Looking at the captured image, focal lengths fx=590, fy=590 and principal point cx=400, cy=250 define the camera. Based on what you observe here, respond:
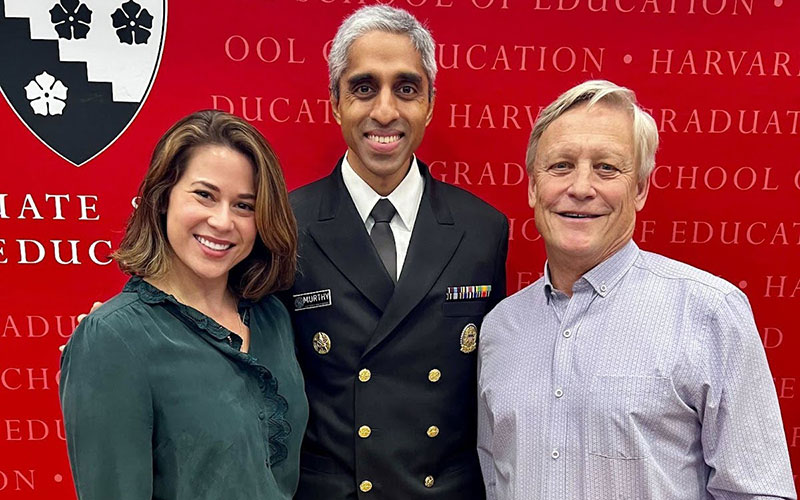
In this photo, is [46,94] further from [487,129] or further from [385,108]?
[487,129]

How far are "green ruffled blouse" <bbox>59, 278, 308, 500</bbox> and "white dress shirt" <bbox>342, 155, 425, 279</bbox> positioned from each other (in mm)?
508

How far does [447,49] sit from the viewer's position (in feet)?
6.65

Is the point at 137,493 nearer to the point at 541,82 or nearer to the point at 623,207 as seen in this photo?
the point at 623,207

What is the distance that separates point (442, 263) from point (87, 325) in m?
0.87

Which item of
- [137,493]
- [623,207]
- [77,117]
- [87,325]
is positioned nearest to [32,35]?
[77,117]

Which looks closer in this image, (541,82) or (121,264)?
(121,264)

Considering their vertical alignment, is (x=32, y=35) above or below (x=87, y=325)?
above

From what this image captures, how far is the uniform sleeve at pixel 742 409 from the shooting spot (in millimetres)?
1218

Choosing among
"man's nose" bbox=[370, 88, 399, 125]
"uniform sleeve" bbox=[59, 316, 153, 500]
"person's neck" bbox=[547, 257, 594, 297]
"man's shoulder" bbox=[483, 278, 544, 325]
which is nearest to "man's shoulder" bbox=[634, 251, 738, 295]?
"person's neck" bbox=[547, 257, 594, 297]

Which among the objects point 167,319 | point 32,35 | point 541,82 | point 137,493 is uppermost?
point 32,35

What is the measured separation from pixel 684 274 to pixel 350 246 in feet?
2.69

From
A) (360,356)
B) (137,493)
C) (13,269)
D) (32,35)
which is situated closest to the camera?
(137,493)

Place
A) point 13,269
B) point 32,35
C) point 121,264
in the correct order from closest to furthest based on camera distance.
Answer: point 121,264
point 32,35
point 13,269

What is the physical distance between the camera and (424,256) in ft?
5.24
